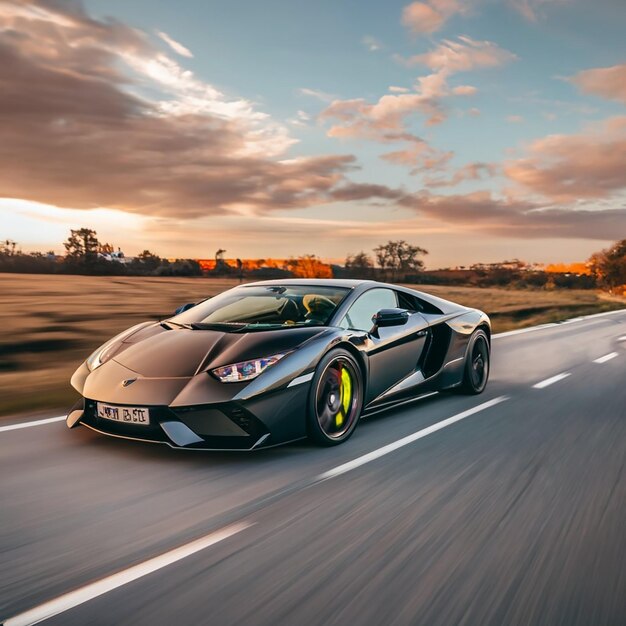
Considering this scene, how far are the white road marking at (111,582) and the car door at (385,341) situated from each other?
251cm

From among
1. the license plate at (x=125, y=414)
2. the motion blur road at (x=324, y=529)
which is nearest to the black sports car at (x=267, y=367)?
the license plate at (x=125, y=414)

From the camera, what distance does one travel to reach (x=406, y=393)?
20.7ft

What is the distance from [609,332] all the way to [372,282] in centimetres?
1236

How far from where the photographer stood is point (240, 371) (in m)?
4.67

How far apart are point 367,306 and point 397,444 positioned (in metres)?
1.31

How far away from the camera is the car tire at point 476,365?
750cm

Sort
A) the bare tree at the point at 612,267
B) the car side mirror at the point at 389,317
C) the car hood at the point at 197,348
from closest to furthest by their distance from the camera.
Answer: the car hood at the point at 197,348
the car side mirror at the point at 389,317
the bare tree at the point at 612,267

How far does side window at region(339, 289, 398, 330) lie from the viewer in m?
5.78

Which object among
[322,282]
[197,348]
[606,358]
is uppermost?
[322,282]

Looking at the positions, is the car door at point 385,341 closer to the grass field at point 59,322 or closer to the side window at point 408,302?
the side window at point 408,302

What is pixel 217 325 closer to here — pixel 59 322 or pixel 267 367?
pixel 267 367

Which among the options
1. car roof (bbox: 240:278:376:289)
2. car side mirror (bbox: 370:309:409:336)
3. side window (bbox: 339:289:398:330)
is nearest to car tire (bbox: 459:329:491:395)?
side window (bbox: 339:289:398:330)

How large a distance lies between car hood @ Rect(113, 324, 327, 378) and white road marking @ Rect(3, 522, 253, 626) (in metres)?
1.50

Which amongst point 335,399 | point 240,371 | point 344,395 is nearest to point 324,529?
point 240,371
